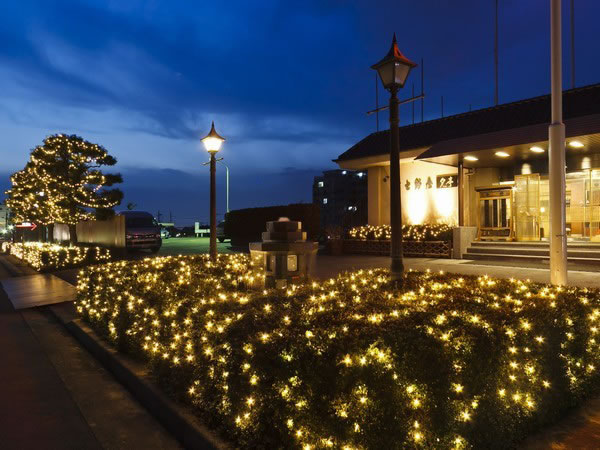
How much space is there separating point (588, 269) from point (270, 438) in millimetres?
11793

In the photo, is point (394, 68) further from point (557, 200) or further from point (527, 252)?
point (527, 252)

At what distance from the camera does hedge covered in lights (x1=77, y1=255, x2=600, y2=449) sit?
293 centimetres

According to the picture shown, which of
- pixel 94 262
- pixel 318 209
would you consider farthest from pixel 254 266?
pixel 318 209

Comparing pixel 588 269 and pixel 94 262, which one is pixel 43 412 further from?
pixel 94 262

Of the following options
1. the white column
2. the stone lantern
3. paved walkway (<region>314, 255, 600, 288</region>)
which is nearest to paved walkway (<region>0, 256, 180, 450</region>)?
the stone lantern

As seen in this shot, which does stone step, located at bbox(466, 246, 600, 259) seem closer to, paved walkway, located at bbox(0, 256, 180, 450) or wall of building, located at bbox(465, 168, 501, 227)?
wall of building, located at bbox(465, 168, 501, 227)

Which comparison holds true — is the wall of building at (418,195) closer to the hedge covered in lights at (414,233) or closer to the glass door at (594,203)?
the hedge covered in lights at (414,233)

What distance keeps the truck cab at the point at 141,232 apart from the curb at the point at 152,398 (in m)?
19.0

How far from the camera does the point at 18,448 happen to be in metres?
3.85

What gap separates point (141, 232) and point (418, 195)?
631 inches

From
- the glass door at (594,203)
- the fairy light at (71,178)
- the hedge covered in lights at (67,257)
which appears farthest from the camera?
the fairy light at (71,178)

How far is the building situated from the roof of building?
4 cm

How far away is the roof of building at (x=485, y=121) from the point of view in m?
15.9

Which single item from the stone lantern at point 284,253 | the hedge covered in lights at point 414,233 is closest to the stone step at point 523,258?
the hedge covered in lights at point 414,233
